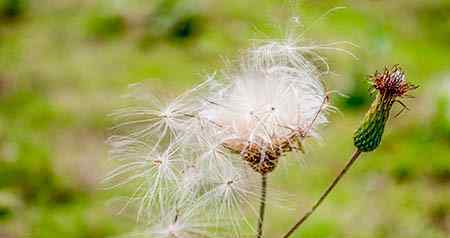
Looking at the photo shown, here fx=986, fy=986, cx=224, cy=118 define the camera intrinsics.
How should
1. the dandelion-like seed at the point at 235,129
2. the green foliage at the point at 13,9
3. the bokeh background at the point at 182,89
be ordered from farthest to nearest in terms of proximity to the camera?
the green foliage at the point at 13,9
the bokeh background at the point at 182,89
the dandelion-like seed at the point at 235,129

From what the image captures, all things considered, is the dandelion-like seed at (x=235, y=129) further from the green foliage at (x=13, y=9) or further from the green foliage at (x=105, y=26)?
the green foliage at (x=13, y=9)

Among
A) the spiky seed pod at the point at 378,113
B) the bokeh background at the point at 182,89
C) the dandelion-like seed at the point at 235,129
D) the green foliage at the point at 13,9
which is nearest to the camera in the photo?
the spiky seed pod at the point at 378,113

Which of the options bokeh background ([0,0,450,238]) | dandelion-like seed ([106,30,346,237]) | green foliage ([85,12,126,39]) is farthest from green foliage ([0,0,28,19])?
dandelion-like seed ([106,30,346,237])

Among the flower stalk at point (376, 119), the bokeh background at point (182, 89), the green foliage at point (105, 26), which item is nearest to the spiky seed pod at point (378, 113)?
the flower stalk at point (376, 119)

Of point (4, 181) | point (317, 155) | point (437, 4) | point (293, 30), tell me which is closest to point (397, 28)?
point (437, 4)

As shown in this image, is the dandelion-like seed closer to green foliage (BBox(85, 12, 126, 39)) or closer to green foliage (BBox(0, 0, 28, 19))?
green foliage (BBox(85, 12, 126, 39))

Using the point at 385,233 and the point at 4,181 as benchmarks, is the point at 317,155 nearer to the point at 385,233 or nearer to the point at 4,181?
the point at 385,233

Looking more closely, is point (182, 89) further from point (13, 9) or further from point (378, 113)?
point (378, 113)

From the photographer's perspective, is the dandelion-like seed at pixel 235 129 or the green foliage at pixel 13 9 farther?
the green foliage at pixel 13 9
